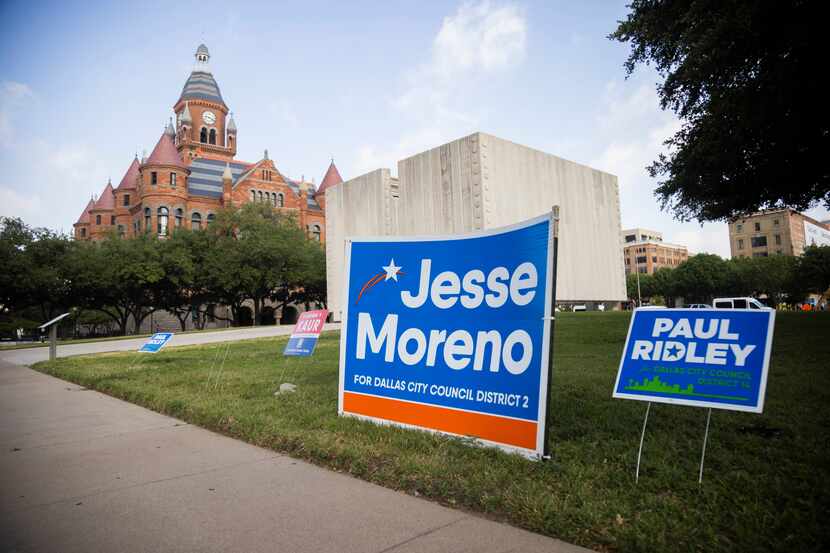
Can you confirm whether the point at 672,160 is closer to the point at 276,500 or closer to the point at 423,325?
the point at 423,325

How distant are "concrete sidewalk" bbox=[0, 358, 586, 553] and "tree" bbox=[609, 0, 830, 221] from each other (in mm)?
11077

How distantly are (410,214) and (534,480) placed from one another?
56.2ft

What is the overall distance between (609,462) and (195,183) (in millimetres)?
64554

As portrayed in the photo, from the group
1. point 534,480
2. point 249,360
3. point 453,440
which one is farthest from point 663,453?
point 249,360

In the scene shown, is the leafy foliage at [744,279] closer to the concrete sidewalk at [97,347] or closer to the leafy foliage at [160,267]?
the leafy foliage at [160,267]

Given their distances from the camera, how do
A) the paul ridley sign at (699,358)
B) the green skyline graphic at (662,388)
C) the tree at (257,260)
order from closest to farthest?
the paul ridley sign at (699,358)
the green skyline graphic at (662,388)
the tree at (257,260)

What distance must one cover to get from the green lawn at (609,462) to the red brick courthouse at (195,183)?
44.9m

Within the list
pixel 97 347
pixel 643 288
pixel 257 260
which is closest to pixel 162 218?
pixel 257 260

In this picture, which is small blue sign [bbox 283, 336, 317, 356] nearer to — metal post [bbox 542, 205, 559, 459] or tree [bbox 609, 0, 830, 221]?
metal post [bbox 542, 205, 559, 459]

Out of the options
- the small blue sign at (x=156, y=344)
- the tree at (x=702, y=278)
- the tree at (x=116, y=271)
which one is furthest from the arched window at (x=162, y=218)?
the tree at (x=702, y=278)

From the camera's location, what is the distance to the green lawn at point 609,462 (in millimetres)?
2881

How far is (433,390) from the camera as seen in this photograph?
5180mm

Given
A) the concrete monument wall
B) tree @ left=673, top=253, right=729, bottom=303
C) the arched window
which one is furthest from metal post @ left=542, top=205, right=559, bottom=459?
tree @ left=673, top=253, right=729, bottom=303

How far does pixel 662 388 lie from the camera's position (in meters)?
3.96
